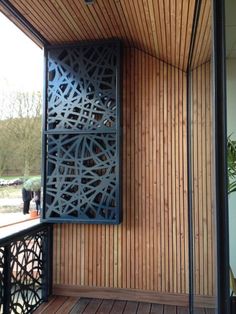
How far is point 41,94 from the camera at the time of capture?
3.82 metres

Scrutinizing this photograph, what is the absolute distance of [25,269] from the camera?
318 cm

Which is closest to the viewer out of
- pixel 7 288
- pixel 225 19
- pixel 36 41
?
pixel 225 19

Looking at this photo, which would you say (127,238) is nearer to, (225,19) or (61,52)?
(61,52)

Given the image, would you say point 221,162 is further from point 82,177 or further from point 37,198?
point 37,198

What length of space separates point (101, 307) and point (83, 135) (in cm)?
197

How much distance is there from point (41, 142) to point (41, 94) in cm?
60

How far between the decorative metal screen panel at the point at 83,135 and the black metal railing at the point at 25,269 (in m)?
0.35

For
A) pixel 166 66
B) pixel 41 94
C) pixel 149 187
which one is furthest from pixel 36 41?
pixel 149 187

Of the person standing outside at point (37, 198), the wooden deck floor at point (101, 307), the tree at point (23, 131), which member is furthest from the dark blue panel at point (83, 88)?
the wooden deck floor at point (101, 307)

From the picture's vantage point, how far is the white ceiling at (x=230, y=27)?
126 centimetres

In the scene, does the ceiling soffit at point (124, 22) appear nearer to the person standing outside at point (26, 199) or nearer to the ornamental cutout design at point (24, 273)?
the person standing outside at point (26, 199)

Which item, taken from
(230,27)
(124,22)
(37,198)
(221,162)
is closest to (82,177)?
(37,198)

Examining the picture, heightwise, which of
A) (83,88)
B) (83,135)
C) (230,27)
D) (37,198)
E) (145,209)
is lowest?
(145,209)

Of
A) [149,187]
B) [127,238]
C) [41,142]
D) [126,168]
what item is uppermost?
[41,142]
